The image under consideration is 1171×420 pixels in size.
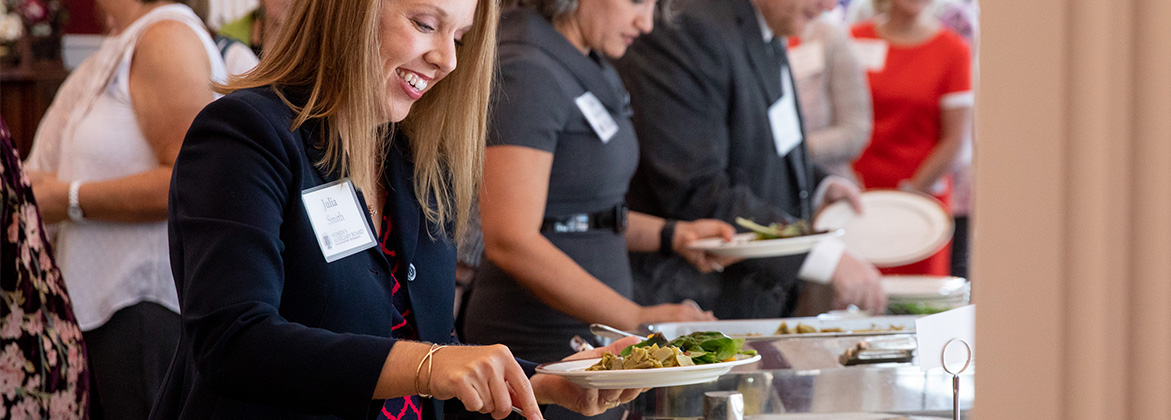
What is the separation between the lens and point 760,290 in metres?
2.22

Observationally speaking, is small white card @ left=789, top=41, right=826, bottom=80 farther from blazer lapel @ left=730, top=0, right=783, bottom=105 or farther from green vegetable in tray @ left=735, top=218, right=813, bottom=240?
green vegetable in tray @ left=735, top=218, right=813, bottom=240

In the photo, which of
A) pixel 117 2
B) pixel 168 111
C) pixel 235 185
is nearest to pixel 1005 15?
pixel 235 185

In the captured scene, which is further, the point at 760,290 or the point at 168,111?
the point at 760,290

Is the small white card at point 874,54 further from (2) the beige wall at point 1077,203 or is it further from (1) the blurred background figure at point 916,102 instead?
(2) the beige wall at point 1077,203

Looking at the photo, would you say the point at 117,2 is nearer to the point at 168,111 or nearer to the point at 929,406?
the point at 168,111

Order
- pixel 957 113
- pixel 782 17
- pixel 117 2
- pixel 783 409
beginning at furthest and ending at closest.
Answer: pixel 957 113, pixel 782 17, pixel 117 2, pixel 783 409

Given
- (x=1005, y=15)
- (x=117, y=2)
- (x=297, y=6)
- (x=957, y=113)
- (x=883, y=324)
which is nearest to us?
(x=1005, y=15)

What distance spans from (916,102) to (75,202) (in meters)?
3.09

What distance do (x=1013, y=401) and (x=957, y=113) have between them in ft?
11.8

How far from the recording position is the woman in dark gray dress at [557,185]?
155 cm

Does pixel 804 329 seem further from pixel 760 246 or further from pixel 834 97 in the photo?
pixel 834 97

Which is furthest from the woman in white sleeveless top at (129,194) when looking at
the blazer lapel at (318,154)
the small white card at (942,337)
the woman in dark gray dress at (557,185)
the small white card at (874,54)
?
the small white card at (874,54)

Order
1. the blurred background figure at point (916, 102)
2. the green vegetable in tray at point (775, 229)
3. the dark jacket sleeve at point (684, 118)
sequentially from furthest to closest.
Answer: the blurred background figure at point (916, 102)
the dark jacket sleeve at point (684, 118)
the green vegetable in tray at point (775, 229)

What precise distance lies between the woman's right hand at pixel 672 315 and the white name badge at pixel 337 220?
2.25ft
